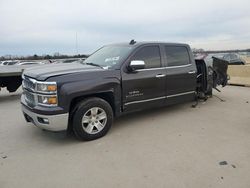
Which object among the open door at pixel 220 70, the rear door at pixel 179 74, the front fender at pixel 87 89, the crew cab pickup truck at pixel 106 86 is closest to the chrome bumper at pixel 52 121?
the crew cab pickup truck at pixel 106 86

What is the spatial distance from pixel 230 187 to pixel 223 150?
3.56 feet

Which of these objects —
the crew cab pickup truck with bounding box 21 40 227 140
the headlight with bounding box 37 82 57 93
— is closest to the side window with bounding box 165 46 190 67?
the crew cab pickup truck with bounding box 21 40 227 140

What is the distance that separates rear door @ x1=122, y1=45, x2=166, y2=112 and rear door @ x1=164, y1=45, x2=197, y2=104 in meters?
0.23

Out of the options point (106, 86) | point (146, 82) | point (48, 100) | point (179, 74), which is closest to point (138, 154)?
point (106, 86)

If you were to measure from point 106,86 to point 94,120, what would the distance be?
0.67 m

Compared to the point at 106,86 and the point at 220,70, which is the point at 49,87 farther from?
the point at 220,70

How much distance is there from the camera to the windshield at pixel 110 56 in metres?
4.99

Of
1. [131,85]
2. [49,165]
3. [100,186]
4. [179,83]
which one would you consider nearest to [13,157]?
[49,165]

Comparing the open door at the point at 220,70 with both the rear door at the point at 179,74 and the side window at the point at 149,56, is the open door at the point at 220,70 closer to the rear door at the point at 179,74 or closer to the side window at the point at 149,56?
the rear door at the point at 179,74

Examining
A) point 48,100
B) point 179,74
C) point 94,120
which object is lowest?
point 94,120

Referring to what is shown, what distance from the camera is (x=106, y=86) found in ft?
14.9

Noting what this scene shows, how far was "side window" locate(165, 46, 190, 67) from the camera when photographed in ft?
18.8

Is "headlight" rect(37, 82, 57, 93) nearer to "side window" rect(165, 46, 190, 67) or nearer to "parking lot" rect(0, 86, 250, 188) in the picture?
"parking lot" rect(0, 86, 250, 188)

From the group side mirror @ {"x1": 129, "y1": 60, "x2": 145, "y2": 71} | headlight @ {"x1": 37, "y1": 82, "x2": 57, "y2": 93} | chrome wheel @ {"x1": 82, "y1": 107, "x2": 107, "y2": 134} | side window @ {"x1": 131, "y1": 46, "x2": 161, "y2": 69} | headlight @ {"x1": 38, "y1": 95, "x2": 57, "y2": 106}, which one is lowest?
chrome wheel @ {"x1": 82, "y1": 107, "x2": 107, "y2": 134}
